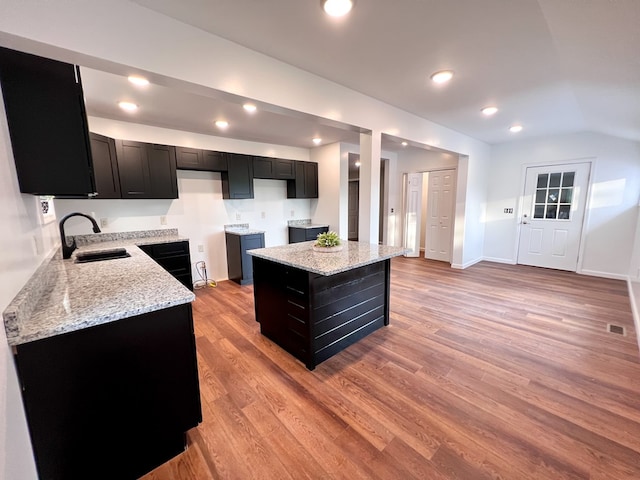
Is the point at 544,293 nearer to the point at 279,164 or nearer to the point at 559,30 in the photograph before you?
the point at 559,30

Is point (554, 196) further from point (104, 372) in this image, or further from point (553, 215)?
point (104, 372)

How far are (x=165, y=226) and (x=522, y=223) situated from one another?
6.79 metres

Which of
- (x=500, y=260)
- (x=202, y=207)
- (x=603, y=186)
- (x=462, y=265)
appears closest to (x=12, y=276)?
(x=202, y=207)

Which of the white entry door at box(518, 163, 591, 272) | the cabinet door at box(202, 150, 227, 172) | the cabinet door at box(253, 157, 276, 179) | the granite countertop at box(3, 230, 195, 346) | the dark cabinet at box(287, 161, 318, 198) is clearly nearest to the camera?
the granite countertop at box(3, 230, 195, 346)

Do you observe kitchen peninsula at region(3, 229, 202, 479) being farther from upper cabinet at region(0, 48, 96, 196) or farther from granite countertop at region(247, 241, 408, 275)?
granite countertop at region(247, 241, 408, 275)

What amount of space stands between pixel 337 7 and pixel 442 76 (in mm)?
1358

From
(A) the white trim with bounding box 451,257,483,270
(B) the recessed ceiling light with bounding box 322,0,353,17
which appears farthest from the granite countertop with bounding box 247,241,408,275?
(A) the white trim with bounding box 451,257,483,270

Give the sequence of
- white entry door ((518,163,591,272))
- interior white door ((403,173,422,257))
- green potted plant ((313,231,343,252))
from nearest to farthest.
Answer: green potted plant ((313,231,343,252))
white entry door ((518,163,591,272))
interior white door ((403,173,422,257))

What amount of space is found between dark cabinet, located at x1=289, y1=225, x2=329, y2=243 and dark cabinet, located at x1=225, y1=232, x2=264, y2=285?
0.96 meters

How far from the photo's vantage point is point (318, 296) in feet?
6.98

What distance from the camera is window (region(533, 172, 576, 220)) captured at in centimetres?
486

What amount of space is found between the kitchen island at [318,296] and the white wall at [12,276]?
4.77 ft

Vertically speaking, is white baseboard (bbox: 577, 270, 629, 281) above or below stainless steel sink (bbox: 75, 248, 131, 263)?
below

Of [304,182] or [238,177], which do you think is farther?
[304,182]
